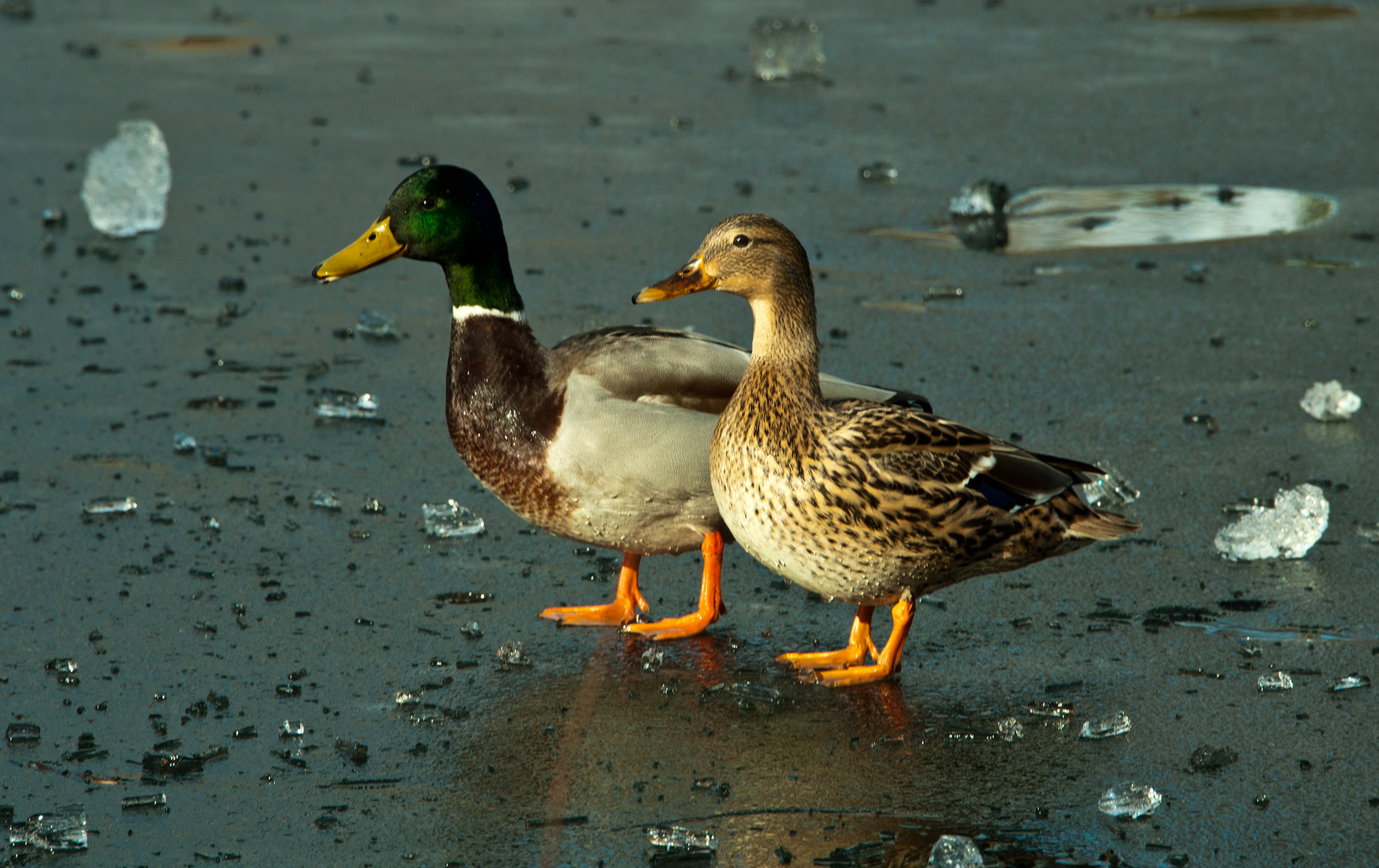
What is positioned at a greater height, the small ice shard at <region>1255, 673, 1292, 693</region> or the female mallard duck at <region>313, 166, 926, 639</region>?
the female mallard duck at <region>313, 166, 926, 639</region>

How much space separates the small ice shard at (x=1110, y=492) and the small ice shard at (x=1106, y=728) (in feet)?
4.64

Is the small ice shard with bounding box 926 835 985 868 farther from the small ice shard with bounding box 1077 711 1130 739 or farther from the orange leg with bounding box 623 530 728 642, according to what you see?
the orange leg with bounding box 623 530 728 642

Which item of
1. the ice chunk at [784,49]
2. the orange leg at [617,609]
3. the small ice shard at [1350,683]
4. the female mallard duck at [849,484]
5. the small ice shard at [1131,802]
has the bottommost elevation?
the orange leg at [617,609]

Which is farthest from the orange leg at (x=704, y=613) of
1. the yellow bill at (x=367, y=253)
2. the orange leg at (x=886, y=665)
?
the yellow bill at (x=367, y=253)

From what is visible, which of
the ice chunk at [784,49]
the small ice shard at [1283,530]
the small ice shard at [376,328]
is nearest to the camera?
the small ice shard at [1283,530]

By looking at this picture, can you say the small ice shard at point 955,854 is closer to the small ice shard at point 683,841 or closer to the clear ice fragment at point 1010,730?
the small ice shard at point 683,841

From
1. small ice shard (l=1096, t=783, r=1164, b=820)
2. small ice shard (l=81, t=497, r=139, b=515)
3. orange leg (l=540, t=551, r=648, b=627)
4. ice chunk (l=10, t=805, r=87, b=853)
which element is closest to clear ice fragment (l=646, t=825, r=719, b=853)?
small ice shard (l=1096, t=783, r=1164, b=820)

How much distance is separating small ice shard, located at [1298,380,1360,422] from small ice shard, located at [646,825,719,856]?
11.1 feet

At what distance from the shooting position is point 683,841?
3.37 metres

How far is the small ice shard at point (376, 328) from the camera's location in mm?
6879

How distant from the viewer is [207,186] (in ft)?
28.8

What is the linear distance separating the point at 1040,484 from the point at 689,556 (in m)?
1.45

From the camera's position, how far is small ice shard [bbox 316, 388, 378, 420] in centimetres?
604

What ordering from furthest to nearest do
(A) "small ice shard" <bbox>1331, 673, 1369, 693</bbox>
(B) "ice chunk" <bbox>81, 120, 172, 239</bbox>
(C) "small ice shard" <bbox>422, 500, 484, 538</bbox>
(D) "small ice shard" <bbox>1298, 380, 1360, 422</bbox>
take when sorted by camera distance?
1. (B) "ice chunk" <bbox>81, 120, 172, 239</bbox>
2. (D) "small ice shard" <bbox>1298, 380, 1360, 422</bbox>
3. (C) "small ice shard" <bbox>422, 500, 484, 538</bbox>
4. (A) "small ice shard" <bbox>1331, 673, 1369, 693</bbox>
